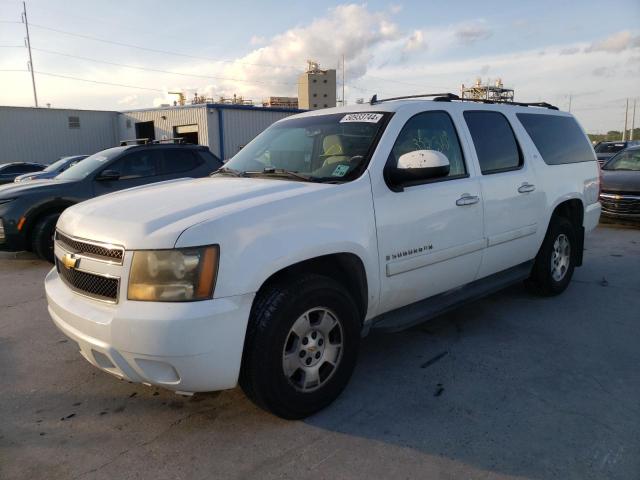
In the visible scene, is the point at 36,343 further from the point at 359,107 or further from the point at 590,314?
the point at 590,314

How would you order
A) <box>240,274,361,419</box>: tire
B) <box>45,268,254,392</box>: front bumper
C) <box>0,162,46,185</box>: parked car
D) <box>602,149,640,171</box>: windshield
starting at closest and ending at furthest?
1. <box>45,268,254,392</box>: front bumper
2. <box>240,274,361,419</box>: tire
3. <box>602,149,640,171</box>: windshield
4. <box>0,162,46,185</box>: parked car

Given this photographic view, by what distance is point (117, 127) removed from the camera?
32.1 meters

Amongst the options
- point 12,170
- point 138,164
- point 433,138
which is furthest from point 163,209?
point 12,170

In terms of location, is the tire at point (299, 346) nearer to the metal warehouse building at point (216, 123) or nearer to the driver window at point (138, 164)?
the driver window at point (138, 164)

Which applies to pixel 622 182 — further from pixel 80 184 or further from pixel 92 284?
pixel 92 284

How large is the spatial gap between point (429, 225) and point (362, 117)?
92cm

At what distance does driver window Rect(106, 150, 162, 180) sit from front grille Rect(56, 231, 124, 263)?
506 centimetres

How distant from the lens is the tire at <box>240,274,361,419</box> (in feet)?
8.43

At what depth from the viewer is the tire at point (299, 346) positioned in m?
2.57

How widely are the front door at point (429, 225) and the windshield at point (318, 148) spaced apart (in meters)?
0.21

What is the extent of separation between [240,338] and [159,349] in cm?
39

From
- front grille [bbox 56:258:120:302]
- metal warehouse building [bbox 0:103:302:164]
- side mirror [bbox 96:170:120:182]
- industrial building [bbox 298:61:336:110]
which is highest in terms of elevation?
industrial building [bbox 298:61:336:110]

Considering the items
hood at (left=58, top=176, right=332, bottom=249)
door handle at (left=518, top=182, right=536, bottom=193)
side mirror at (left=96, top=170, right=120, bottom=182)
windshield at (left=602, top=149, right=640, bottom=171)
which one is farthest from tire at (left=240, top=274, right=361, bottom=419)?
windshield at (left=602, top=149, right=640, bottom=171)

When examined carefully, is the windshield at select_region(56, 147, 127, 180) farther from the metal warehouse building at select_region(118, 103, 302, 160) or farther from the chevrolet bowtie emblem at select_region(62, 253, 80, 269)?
the metal warehouse building at select_region(118, 103, 302, 160)
